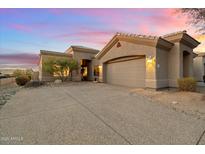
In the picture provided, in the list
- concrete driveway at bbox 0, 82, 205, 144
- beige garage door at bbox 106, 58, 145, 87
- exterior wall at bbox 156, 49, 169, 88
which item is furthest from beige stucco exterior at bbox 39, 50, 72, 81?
concrete driveway at bbox 0, 82, 205, 144

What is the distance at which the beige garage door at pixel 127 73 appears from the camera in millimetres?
11281

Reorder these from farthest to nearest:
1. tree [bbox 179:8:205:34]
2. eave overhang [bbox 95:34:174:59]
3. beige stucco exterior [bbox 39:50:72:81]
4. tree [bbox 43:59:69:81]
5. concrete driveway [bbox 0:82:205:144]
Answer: beige stucco exterior [bbox 39:50:72:81], tree [bbox 43:59:69:81], eave overhang [bbox 95:34:174:59], tree [bbox 179:8:205:34], concrete driveway [bbox 0:82:205:144]

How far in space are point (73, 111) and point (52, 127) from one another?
4.85 feet

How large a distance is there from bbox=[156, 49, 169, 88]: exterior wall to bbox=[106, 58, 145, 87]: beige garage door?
3.98 ft

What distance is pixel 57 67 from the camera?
17.2 metres

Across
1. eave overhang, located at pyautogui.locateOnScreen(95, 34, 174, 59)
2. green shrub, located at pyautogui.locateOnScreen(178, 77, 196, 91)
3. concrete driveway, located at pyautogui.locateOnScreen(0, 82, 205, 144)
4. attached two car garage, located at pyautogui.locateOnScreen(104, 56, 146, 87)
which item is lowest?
concrete driveway, located at pyautogui.locateOnScreen(0, 82, 205, 144)

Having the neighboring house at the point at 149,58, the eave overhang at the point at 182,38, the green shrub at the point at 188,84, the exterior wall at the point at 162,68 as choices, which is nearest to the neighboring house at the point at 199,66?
the neighboring house at the point at 149,58

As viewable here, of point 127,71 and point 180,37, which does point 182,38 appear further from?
point 127,71

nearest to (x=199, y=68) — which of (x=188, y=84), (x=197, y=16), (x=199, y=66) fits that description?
(x=199, y=66)

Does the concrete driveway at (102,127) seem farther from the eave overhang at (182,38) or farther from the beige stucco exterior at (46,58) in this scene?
the beige stucco exterior at (46,58)

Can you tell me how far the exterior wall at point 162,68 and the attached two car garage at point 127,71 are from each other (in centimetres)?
112

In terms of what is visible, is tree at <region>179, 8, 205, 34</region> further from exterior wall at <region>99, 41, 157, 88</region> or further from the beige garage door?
the beige garage door

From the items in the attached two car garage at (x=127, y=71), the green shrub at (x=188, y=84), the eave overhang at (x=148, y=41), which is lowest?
the green shrub at (x=188, y=84)

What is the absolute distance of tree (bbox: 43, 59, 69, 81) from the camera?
16.8m
